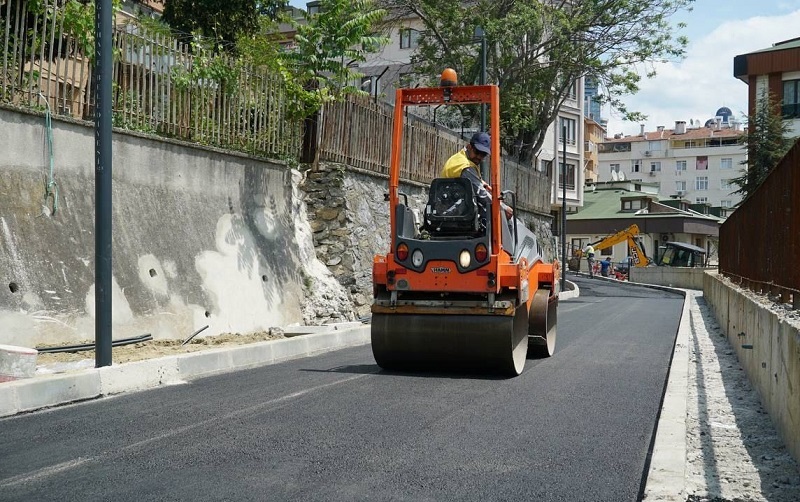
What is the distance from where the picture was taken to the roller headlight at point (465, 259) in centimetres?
930

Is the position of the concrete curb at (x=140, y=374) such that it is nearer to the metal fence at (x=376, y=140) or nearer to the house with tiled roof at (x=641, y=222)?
the metal fence at (x=376, y=140)

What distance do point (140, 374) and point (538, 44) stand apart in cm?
2734

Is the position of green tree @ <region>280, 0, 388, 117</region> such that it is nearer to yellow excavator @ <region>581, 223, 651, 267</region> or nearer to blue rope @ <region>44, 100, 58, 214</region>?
blue rope @ <region>44, 100, 58, 214</region>

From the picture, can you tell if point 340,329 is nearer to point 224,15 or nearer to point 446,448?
point 446,448

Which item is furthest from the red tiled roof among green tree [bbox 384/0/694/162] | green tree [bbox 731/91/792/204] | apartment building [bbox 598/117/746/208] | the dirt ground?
the dirt ground

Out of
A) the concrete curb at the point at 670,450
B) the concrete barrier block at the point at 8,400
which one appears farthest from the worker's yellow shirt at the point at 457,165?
the concrete barrier block at the point at 8,400

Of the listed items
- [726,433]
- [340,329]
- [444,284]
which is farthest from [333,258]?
[726,433]

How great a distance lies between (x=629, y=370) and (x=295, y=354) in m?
4.52

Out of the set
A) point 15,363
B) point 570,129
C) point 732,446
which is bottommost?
point 732,446

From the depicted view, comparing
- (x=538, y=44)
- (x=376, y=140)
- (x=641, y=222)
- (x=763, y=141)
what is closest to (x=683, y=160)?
(x=641, y=222)

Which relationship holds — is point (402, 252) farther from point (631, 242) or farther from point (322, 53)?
point (631, 242)

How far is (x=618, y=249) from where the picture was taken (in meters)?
74.6

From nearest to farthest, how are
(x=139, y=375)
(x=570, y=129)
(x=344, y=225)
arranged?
1. (x=139, y=375)
2. (x=344, y=225)
3. (x=570, y=129)

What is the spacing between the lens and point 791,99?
5062 centimetres
